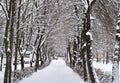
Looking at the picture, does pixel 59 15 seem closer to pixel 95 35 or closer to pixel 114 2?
pixel 95 35

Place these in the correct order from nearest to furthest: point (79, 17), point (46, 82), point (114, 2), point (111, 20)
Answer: point (114, 2), point (111, 20), point (46, 82), point (79, 17)

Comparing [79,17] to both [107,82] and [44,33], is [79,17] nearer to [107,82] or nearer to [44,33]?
[107,82]

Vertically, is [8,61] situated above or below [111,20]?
below

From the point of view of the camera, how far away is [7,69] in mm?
17781

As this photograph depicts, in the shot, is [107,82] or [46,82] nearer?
[107,82]

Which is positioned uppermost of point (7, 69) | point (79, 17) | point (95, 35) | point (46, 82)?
point (79, 17)

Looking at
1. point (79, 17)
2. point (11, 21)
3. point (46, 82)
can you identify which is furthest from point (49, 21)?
point (11, 21)

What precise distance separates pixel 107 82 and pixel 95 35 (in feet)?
31.4

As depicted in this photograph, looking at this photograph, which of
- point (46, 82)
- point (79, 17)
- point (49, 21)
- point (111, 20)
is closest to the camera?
point (111, 20)

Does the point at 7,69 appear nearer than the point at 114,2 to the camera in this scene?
No

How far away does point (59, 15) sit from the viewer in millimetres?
35375

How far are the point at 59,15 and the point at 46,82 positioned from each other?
577 inches

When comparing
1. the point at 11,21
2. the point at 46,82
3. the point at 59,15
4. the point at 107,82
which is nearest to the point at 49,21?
→ the point at 59,15

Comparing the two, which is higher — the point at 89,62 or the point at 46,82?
the point at 89,62
